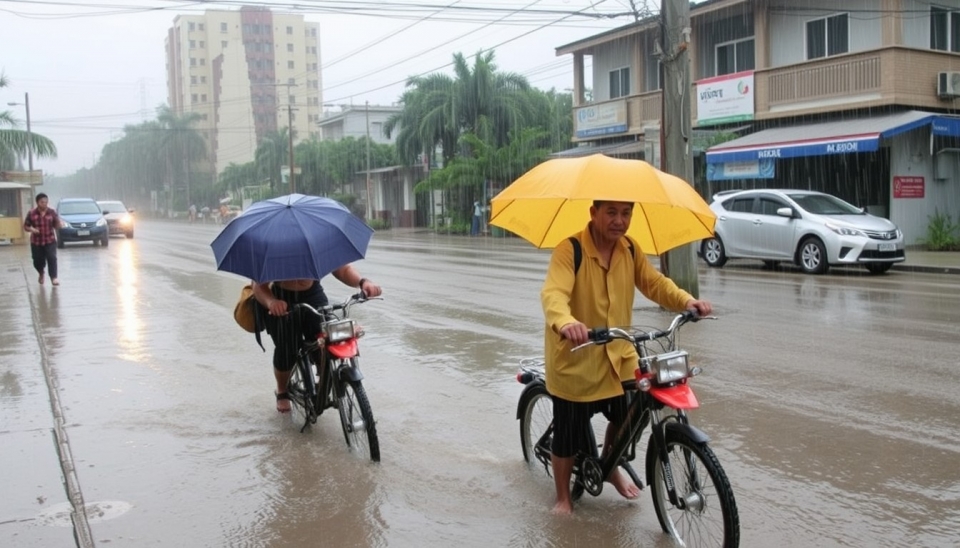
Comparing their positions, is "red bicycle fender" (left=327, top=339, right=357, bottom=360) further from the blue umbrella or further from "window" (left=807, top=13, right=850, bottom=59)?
"window" (left=807, top=13, right=850, bottom=59)

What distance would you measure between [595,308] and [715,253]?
53.0ft

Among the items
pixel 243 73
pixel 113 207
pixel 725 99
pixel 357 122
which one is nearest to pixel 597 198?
pixel 725 99

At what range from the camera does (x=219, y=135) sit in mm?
130125

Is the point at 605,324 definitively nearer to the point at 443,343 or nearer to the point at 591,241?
the point at 591,241

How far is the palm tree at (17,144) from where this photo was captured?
45031mm

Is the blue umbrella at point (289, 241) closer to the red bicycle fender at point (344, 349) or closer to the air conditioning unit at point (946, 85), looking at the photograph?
the red bicycle fender at point (344, 349)

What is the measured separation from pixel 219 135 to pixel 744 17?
11165 centimetres

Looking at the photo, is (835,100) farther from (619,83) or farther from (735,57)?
(619,83)

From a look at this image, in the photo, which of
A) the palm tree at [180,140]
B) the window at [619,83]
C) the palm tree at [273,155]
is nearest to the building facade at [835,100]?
the window at [619,83]

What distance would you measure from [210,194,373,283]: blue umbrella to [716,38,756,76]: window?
79.5ft

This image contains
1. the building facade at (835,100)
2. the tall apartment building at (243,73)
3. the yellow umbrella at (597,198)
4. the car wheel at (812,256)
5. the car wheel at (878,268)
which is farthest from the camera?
the tall apartment building at (243,73)

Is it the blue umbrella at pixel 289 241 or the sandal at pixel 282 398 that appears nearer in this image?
the blue umbrella at pixel 289 241

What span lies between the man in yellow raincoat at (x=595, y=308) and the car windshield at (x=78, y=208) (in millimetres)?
31433

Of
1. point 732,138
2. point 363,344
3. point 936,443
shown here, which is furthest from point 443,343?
point 732,138
